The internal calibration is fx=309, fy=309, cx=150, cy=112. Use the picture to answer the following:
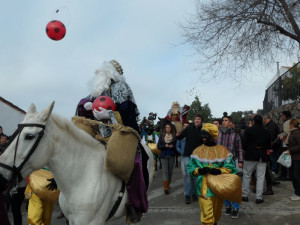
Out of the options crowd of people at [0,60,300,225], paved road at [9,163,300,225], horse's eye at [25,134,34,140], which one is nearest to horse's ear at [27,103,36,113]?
horse's eye at [25,134,34,140]

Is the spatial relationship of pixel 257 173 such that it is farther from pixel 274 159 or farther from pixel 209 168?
pixel 274 159

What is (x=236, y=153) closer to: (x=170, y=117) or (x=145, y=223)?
(x=145, y=223)

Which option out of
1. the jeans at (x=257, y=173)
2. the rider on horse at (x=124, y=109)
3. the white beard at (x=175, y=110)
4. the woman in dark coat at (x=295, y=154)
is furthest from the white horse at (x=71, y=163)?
the white beard at (x=175, y=110)

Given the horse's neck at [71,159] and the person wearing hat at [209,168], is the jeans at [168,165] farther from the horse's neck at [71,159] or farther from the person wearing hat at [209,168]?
the horse's neck at [71,159]

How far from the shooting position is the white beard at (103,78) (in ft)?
13.3

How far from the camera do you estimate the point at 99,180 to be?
3.19 metres

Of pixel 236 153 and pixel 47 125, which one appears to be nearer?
pixel 47 125

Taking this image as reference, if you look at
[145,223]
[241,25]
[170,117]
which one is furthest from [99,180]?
[241,25]

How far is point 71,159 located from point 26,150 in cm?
57

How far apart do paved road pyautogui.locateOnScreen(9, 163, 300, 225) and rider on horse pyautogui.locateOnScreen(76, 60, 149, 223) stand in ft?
9.82

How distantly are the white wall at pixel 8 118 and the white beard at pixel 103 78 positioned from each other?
1787cm

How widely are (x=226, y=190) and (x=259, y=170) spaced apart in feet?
9.87

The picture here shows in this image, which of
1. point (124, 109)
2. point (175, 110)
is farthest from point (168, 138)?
point (124, 109)

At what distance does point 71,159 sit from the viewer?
3123 mm
